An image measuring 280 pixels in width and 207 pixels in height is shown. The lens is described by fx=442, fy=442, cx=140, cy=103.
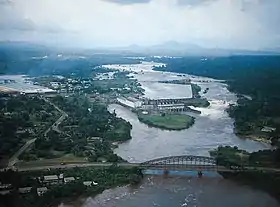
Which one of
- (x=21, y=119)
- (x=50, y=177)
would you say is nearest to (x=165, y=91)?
(x=21, y=119)

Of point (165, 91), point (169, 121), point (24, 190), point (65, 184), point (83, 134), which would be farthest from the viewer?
point (165, 91)

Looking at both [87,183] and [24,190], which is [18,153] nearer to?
[24,190]

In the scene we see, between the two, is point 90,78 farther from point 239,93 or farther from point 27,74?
point 239,93

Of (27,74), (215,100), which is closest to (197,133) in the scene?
(215,100)

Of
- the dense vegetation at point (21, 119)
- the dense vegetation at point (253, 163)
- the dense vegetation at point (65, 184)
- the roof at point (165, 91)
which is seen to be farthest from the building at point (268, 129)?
the dense vegetation at point (21, 119)

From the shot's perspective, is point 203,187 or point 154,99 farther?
point 154,99

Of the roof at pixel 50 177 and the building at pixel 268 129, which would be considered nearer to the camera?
the roof at pixel 50 177

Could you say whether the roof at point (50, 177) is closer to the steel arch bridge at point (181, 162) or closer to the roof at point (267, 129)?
the steel arch bridge at point (181, 162)
